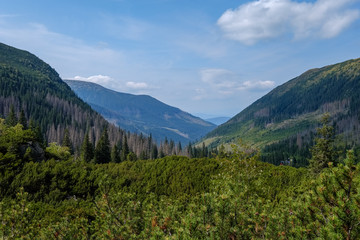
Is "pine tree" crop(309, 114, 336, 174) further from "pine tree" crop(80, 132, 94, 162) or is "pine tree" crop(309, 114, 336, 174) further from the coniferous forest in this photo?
"pine tree" crop(80, 132, 94, 162)

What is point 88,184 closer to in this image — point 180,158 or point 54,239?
point 180,158

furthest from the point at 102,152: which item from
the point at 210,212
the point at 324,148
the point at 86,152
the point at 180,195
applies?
the point at 210,212

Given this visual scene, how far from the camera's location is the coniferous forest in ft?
22.5

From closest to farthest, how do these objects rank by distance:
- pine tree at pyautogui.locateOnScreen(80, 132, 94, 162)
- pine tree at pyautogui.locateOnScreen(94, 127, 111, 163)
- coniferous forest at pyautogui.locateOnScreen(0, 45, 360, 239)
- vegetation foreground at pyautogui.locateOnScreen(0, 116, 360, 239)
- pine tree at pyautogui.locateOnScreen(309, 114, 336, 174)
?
1. vegetation foreground at pyautogui.locateOnScreen(0, 116, 360, 239)
2. coniferous forest at pyautogui.locateOnScreen(0, 45, 360, 239)
3. pine tree at pyautogui.locateOnScreen(309, 114, 336, 174)
4. pine tree at pyautogui.locateOnScreen(80, 132, 94, 162)
5. pine tree at pyautogui.locateOnScreen(94, 127, 111, 163)

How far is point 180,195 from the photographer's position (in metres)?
33.5

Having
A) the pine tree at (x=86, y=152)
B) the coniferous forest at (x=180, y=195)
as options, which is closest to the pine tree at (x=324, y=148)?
the coniferous forest at (x=180, y=195)

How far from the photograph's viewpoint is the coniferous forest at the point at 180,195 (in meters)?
6.86

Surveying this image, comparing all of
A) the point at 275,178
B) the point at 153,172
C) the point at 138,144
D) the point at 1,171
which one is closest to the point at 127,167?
the point at 153,172

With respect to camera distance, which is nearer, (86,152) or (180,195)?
(180,195)

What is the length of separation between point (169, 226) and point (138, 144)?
149589 millimetres

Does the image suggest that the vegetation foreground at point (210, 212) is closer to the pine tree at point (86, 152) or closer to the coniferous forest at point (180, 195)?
the coniferous forest at point (180, 195)

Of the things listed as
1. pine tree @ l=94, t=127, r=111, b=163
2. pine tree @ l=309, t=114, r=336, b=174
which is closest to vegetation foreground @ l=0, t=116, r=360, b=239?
pine tree @ l=309, t=114, r=336, b=174

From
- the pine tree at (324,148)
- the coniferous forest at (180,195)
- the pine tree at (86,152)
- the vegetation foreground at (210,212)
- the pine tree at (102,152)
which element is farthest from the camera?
the pine tree at (102,152)

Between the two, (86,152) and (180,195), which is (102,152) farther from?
(180,195)
